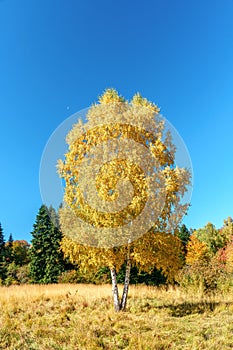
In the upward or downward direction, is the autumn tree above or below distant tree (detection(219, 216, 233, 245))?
below

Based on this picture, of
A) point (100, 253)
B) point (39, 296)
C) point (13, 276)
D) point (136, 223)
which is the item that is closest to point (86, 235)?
point (100, 253)

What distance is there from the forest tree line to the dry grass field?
1872 mm

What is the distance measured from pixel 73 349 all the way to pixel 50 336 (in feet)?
3.68

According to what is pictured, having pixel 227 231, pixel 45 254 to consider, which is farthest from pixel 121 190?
pixel 227 231

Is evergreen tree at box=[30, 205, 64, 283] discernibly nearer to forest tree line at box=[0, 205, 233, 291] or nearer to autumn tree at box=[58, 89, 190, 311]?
forest tree line at box=[0, 205, 233, 291]

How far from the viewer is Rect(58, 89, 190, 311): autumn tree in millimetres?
10242

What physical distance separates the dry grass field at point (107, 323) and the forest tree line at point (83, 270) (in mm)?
1872

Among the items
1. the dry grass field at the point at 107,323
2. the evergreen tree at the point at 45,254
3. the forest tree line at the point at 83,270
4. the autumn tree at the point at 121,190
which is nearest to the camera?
the dry grass field at the point at 107,323

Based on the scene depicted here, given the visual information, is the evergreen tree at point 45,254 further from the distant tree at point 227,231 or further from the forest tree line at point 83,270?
the distant tree at point 227,231

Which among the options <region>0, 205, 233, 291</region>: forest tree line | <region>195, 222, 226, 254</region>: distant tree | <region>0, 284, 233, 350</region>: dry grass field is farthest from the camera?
<region>195, 222, 226, 254</region>: distant tree

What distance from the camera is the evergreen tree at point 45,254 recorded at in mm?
34438

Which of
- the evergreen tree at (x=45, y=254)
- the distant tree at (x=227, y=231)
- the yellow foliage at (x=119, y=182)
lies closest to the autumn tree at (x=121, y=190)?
the yellow foliage at (x=119, y=182)

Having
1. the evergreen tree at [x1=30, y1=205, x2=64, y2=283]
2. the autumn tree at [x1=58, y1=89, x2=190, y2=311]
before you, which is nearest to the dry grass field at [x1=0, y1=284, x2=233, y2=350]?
the autumn tree at [x1=58, y1=89, x2=190, y2=311]

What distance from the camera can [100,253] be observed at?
1045 cm
